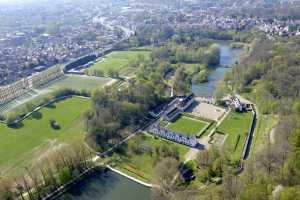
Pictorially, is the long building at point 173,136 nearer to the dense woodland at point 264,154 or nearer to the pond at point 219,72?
the dense woodland at point 264,154

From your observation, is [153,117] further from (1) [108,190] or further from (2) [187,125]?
(1) [108,190]

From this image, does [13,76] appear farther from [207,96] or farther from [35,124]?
[207,96]

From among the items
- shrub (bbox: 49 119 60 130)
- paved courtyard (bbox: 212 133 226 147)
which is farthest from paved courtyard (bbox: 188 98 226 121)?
shrub (bbox: 49 119 60 130)

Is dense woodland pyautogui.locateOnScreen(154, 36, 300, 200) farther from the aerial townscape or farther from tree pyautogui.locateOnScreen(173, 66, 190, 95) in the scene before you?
tree pyautogui.locateOnScreen(173, 66, 190, 95)

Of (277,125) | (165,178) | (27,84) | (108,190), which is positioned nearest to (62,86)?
(27,84)

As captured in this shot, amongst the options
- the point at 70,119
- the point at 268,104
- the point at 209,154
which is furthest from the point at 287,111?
the point at 70,119

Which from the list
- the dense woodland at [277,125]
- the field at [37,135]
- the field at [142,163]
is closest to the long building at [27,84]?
the field at [37,135]
